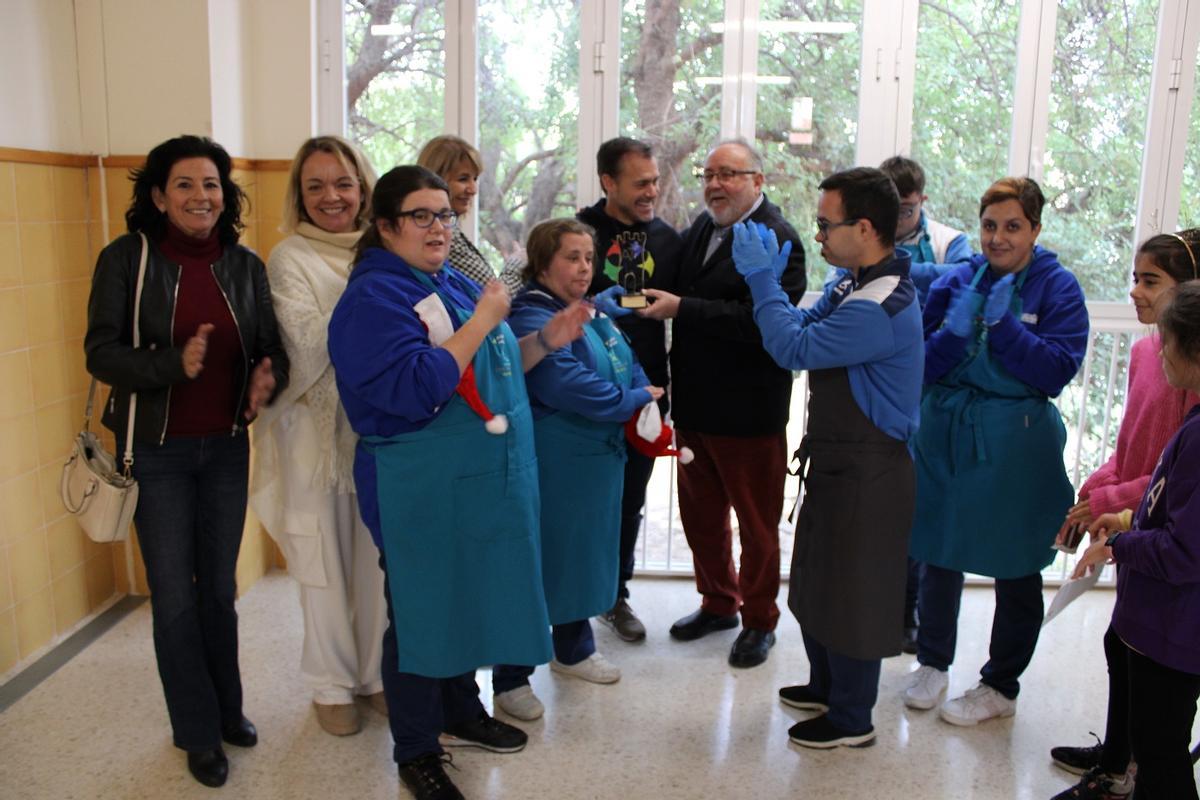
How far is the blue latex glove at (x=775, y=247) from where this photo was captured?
264cm

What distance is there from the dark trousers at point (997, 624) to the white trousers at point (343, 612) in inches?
58.2

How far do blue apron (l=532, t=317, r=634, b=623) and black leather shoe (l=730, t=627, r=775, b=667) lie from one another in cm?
57

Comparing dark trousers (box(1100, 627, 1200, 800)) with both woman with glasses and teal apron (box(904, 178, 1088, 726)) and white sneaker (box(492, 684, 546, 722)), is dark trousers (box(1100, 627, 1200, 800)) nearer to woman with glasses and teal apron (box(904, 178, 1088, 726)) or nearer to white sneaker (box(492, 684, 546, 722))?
woman with glasses and teal apron (box(904, 178, 1088, 726))

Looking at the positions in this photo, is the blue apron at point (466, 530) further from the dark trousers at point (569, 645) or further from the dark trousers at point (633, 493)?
the dark trousers at point (633, 493)

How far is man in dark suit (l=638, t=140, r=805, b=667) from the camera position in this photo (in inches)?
112

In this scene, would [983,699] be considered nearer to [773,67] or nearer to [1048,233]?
[1048,233]

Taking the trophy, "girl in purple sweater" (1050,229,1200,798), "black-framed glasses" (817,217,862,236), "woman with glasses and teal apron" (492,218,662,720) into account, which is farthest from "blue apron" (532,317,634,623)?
"girl in purple sweater" (1050,229,1200,798)

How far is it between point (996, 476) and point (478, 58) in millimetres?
2277

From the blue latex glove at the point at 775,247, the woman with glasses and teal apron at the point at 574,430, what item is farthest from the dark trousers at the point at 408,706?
the blue latex glove at the point at 775,247

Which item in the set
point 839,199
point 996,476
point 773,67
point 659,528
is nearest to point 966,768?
point 996,476

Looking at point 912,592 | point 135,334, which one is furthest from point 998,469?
point 135,334

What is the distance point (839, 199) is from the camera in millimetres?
2299

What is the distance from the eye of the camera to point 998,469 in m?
2.54

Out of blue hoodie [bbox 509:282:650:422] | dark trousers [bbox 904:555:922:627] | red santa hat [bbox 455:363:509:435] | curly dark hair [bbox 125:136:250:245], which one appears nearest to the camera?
red santa hat [bbox 455:363:509:435]
